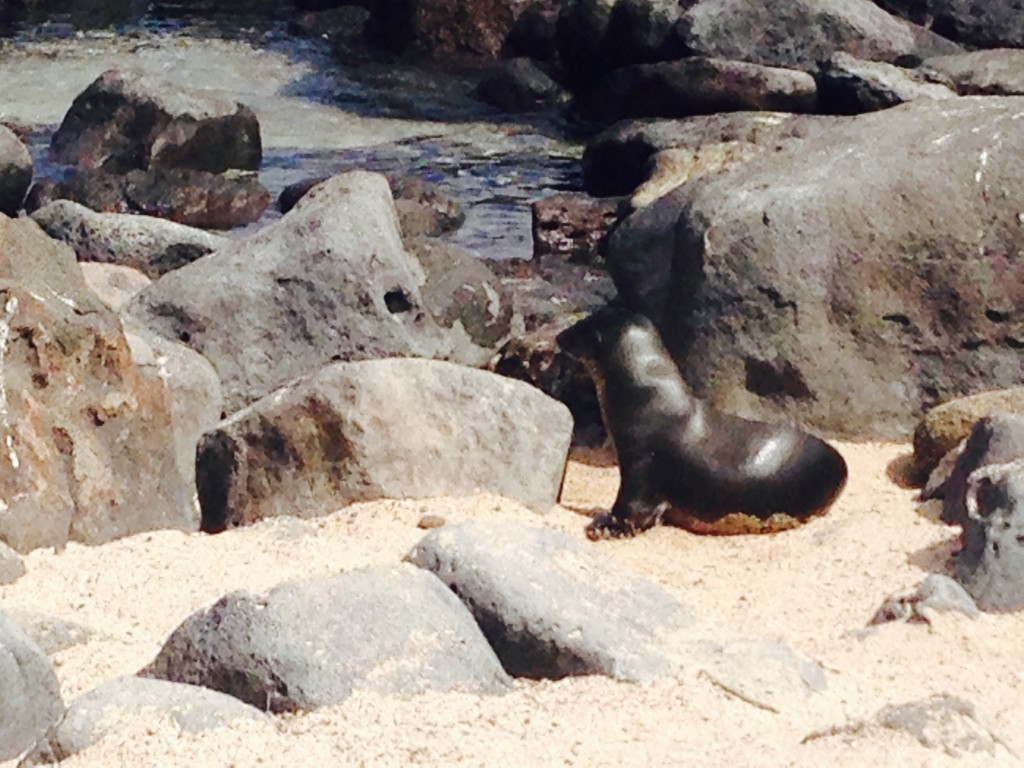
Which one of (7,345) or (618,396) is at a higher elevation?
(7,345)

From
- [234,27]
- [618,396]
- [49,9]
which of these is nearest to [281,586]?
[618,396]

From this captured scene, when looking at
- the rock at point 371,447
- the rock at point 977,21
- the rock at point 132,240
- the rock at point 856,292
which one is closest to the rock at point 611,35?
the rock at point 977,21

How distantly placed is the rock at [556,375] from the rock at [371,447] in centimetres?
133

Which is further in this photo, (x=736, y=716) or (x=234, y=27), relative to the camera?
(x=234, y=27)

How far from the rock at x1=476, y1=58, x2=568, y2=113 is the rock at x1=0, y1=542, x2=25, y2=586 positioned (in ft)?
43.3

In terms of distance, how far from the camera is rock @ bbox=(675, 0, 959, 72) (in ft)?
49.0

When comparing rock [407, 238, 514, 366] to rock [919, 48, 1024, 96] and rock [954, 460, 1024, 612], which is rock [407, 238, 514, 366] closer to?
rock [954, 460, 1024, 612]

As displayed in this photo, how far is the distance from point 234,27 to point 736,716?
19.7m

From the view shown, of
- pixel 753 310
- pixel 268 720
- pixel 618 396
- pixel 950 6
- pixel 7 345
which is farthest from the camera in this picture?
pixel 950 6

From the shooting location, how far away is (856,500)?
235 inches

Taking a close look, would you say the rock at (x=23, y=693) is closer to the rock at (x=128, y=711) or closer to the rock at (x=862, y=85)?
the rock at (x=128, y=711)

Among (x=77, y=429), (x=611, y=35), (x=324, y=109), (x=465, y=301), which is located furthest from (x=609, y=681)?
→ (x=611, y=35)

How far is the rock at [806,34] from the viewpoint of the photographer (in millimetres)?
14930

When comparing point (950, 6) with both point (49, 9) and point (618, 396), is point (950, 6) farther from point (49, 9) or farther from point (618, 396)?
point (49, 9)
